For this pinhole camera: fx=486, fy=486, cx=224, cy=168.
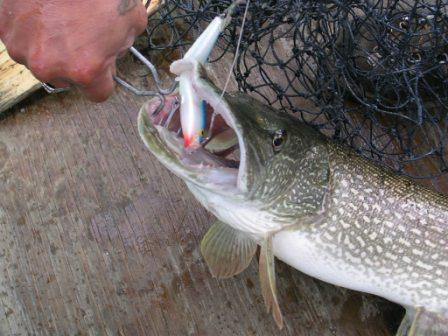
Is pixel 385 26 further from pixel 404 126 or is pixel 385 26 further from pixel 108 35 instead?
pixel 108 35

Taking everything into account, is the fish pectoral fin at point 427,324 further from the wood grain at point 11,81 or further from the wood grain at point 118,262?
the wood grain at point 11,81

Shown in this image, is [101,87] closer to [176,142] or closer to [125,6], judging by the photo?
[125,6]

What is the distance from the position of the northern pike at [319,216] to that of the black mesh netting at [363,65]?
10.7 inches

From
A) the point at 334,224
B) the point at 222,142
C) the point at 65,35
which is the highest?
Result: the point at 65,35

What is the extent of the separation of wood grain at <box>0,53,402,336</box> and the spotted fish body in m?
0.21

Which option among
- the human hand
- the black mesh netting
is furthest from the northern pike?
the human hand

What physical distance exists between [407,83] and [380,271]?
2.26ft

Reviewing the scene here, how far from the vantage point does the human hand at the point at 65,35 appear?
1052 mm

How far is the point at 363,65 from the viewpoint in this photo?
7.12ft

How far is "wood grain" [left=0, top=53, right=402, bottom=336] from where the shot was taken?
1.93 m

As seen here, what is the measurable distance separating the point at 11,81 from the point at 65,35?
4.33 feet

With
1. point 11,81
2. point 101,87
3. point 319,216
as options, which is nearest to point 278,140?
point 319,216

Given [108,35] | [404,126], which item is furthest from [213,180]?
[404,126]

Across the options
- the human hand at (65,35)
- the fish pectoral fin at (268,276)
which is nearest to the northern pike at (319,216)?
the fish pectoral fin at (268,276)
